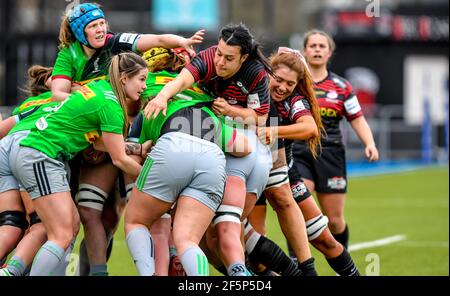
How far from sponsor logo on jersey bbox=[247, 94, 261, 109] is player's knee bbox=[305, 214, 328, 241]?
1254 mm

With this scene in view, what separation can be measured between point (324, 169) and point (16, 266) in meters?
3.28

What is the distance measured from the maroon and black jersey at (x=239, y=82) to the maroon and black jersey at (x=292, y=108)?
49 cm

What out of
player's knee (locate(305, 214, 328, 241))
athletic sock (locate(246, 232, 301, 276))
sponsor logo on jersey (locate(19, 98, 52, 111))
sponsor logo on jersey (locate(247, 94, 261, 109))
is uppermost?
sponsor logo on jersey (locate(247, 94, 261, 109))

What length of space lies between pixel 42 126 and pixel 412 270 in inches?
154

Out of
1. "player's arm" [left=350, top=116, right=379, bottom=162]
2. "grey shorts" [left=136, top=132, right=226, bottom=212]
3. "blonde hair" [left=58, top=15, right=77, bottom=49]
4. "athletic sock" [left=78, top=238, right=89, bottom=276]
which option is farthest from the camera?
"player's arm" [left=350, top=116, right=379, bottom=162]

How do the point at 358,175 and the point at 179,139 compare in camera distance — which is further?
the point at 358,175

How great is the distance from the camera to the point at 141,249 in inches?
235

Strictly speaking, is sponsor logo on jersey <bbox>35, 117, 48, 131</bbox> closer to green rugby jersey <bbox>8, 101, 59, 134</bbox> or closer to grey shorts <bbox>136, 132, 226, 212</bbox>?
green rugby jersey <bbox>8, 101, 59, 134</bbox>

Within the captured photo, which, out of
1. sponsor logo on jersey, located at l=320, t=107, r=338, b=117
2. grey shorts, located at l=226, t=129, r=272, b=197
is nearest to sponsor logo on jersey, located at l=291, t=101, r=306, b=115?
grey shorts, located at l=226, t=129, r=272, b=197

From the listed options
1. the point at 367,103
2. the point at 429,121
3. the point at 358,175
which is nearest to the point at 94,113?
the point at 358,175

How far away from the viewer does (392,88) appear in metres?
29.2

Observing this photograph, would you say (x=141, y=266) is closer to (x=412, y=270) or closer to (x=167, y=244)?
(x=167, y=244)

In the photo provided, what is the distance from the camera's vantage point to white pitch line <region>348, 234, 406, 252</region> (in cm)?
1036
